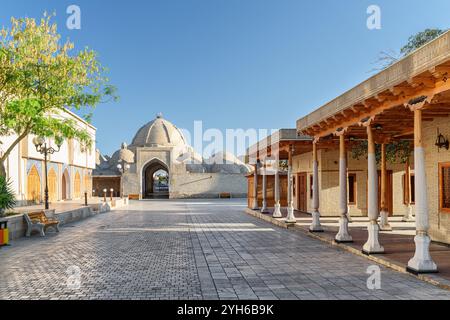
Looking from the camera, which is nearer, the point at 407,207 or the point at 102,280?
the point at 102,280

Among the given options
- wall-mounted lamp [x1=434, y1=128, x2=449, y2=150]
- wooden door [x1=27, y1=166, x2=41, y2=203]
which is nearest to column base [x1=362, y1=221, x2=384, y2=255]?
wall-mounted lamp [x1=434, y1=128, x2=449, y2=150]

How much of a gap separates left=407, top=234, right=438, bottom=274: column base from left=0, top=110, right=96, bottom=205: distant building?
479 inches

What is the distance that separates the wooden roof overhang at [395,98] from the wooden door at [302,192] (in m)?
8.08

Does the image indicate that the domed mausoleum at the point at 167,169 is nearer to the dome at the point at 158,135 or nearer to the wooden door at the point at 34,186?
the dome at the point at 158,135

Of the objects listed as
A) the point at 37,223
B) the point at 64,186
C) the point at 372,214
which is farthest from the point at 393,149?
the point at 64,186

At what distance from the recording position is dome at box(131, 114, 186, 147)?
175 feet

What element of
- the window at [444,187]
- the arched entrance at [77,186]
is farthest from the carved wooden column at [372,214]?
the arched entrance at [77,186]

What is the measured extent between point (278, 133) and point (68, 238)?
8884 mm

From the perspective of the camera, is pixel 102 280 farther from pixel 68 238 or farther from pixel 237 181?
pixel 237 181

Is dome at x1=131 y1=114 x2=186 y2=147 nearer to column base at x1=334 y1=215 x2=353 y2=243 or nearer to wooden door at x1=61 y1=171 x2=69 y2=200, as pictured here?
wooden door at x1=61 y1=171 x2=69 y2=200

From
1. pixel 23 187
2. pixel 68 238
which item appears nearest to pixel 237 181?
pixel 23 187

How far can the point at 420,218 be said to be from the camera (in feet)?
25.2

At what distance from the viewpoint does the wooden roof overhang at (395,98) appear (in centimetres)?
690

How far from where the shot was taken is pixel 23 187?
24.2 m
